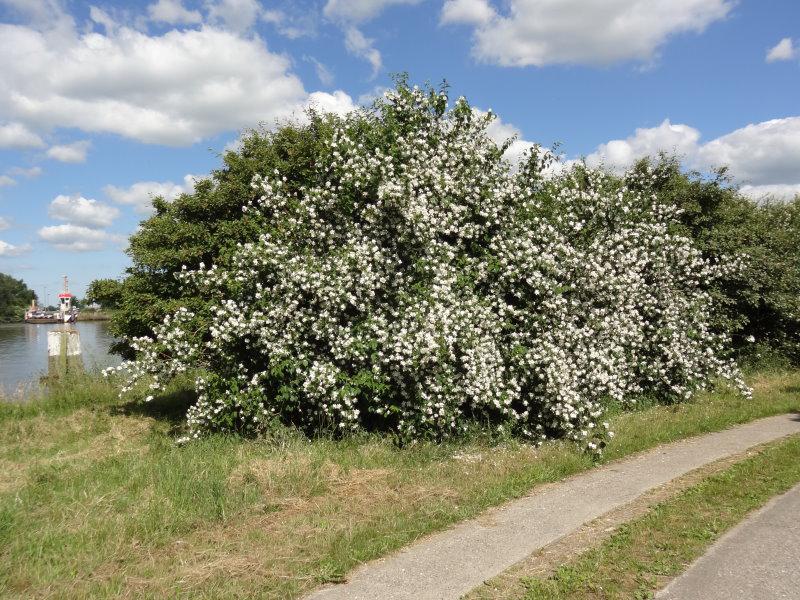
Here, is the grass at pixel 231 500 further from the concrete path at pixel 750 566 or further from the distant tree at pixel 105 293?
the distant tree at pixel 105 293

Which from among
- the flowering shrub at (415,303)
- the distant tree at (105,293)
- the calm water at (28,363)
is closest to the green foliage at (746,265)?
the flowering shrub at (415,303)

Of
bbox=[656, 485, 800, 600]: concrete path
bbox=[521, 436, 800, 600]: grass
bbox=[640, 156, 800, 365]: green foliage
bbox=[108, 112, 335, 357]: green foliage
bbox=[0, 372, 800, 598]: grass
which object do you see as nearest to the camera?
bbox=[656, 485, 800, 600]: concrete path

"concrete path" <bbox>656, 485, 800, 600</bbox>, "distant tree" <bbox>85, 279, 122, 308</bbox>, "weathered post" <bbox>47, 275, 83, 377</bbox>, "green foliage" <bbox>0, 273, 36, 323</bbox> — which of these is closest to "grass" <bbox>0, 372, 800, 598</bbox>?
"concrete path" <bbox>656, 485, 800, 600</bbox>

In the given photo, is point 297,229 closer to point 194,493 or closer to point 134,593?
point 194,493

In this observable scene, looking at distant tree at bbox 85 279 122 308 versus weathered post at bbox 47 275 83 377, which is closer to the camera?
distant tree at bbox 85 279 122 308

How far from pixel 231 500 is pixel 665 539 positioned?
412 cm

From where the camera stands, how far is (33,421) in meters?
11.0

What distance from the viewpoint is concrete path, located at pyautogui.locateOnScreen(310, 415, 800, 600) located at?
454 centimetres

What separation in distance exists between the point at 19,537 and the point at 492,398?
223 inches

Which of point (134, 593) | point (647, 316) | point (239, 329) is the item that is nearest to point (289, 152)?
point (239, 329)

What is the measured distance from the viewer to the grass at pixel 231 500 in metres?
4.68

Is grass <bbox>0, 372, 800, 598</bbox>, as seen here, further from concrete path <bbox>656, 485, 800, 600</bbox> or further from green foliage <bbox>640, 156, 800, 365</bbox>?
green foliage <bbox>640, 156, 800, 365</bbox>

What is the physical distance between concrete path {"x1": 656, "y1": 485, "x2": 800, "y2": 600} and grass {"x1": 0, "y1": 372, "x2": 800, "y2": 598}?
82.3 inches

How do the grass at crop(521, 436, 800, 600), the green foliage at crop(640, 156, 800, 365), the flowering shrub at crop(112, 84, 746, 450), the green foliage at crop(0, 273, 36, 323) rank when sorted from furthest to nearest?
1. the green foliage at crop(0, 273, 36, 323)
2. the green foliage at crop(640, 156, 800, 365)
3. the flowering shrub at crop(112, 84, 746, 450)
4. the grass at crop(521, 436, 800, 600)
